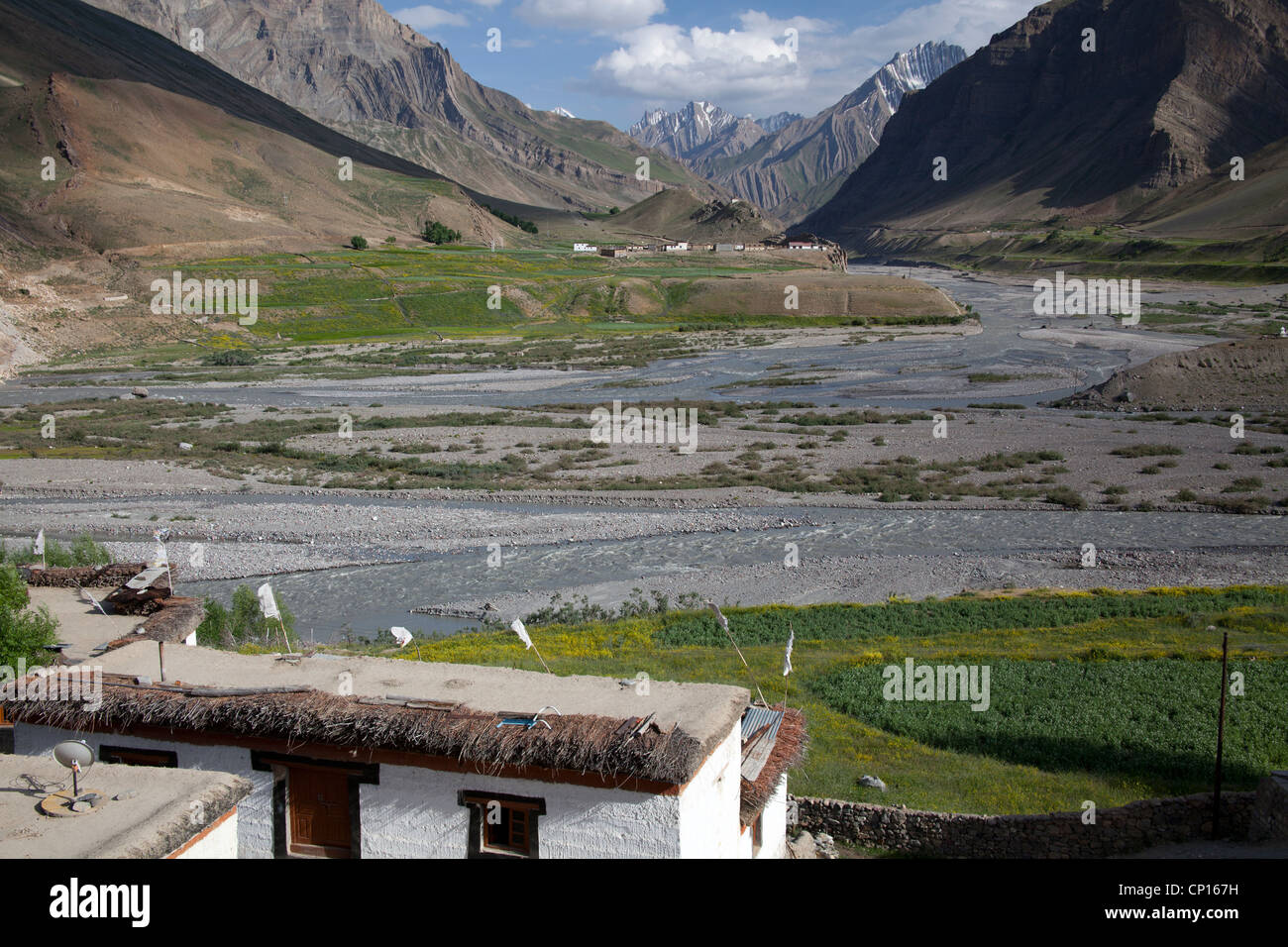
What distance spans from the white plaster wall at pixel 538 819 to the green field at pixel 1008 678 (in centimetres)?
679

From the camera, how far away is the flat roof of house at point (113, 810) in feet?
24.9

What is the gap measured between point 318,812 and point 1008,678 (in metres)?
15.0

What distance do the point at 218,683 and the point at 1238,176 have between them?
189 meters

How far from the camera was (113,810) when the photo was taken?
8.12 meters

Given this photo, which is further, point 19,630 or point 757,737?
point 19,630

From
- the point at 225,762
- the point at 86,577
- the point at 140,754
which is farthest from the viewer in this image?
the point at 86,577

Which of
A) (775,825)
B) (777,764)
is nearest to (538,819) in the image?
(777,764)

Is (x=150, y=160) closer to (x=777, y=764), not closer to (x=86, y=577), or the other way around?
(x=86, y=577)

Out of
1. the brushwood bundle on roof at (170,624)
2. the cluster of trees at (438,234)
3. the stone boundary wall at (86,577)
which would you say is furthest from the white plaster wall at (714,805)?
the cluster of trees at (438,234)

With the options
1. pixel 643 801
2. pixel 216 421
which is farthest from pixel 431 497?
pixel 643 801

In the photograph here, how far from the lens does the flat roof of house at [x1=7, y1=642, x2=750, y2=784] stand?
941 centimetres

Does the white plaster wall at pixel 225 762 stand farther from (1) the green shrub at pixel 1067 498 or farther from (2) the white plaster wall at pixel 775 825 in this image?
(1) the green shrub at pixel 1067 498
